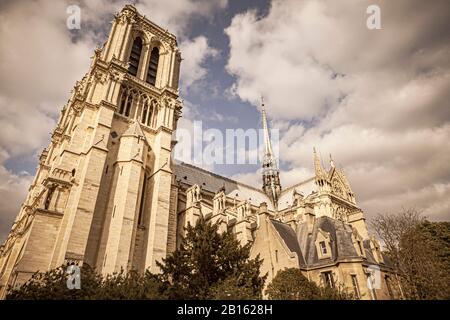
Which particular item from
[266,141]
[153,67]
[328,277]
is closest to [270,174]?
[266,141]

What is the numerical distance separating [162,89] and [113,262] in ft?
64.3

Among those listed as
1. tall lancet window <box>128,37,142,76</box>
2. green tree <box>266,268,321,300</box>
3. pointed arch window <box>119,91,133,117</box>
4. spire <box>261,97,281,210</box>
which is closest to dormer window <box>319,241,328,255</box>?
green tree <box>266,268,321,300</box>

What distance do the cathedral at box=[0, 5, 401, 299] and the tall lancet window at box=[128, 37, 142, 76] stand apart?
16cm

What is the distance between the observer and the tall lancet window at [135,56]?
103ft

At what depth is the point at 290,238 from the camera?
19.3m

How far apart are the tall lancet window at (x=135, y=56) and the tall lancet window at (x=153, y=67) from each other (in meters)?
1.61

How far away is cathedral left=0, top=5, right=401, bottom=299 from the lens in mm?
16703

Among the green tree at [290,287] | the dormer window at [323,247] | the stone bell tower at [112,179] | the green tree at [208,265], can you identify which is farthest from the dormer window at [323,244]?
the stone bell tower at [112,179]

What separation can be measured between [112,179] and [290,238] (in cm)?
1563

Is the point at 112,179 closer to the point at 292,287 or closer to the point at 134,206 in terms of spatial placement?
the point at 134,206

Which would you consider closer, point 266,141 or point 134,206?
point 134,206

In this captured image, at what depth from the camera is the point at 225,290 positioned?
10305mm

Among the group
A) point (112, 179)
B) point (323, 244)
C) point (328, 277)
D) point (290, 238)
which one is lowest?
point (328, 277)
